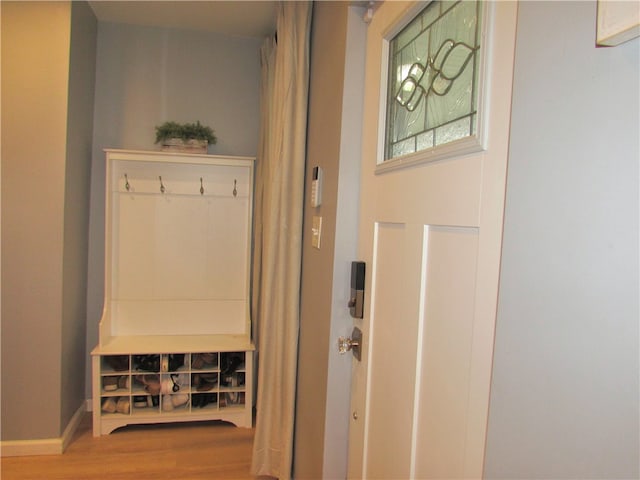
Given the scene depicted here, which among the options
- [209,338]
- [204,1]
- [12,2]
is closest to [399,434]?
[209,338]

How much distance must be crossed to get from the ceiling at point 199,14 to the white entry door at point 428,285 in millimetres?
1539

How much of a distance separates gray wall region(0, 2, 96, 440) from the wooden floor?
0.54 feet

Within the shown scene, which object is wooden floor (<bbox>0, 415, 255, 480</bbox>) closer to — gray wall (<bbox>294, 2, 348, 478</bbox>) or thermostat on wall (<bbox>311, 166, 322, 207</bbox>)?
gray wall (<bbox>294, 2, 348, 478</bbox>)

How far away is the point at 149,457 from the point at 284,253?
1.47 meters

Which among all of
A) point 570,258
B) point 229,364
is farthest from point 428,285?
point 229,364

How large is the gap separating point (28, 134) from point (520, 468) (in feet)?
8.58

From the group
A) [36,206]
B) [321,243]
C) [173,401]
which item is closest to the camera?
[321,243]

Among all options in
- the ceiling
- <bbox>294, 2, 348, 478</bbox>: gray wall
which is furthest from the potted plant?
<bbox>294, 2, 348, 478</bbox>: gray wall

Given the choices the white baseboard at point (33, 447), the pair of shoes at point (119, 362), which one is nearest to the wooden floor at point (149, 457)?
the white baseboard at point (33, 447)

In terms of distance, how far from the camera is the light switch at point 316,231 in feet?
5.18

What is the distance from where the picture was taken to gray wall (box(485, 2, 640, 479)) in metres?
0.57

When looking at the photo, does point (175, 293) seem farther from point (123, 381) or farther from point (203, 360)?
point (123, 381)

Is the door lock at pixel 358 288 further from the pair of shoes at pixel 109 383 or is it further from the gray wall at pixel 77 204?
the pair of shoes at pixel 109 383

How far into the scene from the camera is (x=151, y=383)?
255 centimetres
